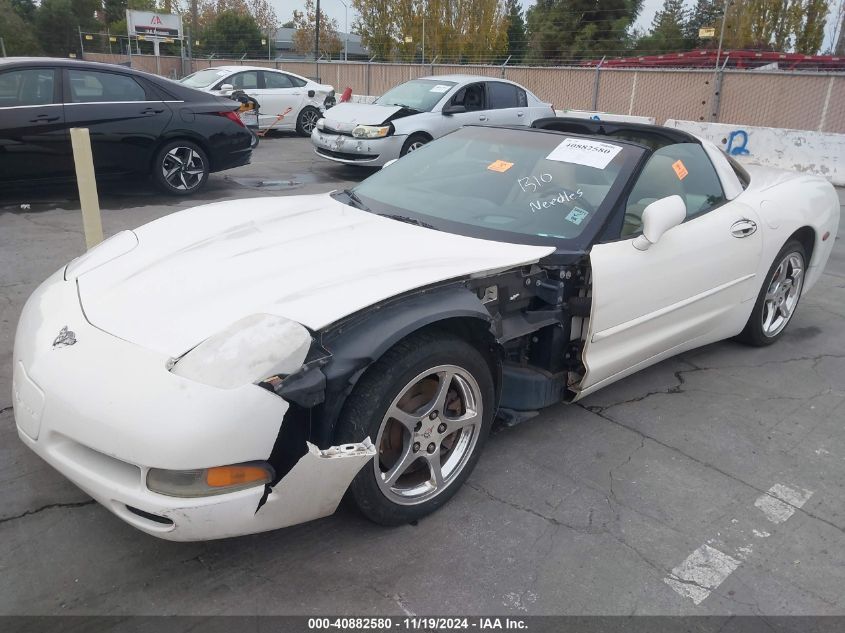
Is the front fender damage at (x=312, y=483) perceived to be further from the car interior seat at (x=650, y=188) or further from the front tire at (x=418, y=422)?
the car interior seat at (x=650, y=188)

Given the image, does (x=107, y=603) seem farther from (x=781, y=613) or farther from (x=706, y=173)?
(x=706, y=173)

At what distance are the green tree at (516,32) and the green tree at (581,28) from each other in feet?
12.4

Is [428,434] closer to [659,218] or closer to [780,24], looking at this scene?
[659,218]

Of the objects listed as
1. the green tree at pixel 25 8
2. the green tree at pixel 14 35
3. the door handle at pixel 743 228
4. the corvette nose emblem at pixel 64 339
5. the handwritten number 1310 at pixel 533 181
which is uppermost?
the green tree at pixel 25 8

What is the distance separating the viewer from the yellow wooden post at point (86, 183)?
14.5 ft

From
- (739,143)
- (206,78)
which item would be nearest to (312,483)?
(739,143)

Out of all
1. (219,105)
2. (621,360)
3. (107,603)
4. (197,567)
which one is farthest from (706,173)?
(219,105)

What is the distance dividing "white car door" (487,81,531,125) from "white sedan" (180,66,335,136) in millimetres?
4795

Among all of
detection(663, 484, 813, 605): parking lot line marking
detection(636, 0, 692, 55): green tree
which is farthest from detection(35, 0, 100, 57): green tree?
detection(663, 484, 813, 605): parking lot line marking

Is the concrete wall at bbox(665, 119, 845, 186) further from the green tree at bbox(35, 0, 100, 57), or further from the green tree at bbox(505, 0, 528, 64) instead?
the green tree at bbox(35, 0, 100, 57)

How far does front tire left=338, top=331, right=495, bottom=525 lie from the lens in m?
2.31

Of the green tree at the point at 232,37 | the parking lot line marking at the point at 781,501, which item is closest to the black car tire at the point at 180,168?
the parking lot line marking at the point at 781,501

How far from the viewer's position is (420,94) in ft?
36.0

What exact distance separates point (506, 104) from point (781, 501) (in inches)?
375
